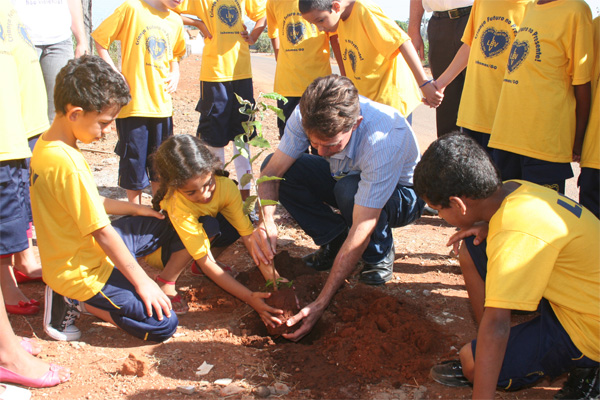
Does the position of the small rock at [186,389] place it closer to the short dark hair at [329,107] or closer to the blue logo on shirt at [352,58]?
the short dark hair at [329,107]

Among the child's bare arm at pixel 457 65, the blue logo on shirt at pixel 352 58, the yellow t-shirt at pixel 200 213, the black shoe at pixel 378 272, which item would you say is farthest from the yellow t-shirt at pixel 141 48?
the child's bare arm at pixel 457 65

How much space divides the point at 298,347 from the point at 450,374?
0.77 m

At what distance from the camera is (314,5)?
3.44m

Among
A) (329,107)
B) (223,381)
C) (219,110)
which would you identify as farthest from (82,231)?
(219,110)

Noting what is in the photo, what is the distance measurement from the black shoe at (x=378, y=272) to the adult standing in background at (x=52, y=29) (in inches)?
103

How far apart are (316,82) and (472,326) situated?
1.57 metres

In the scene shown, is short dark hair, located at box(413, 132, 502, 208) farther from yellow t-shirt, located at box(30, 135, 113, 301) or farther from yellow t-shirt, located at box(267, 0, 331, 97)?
yellow t-shirt, located at box(267, 0, 331, 97)

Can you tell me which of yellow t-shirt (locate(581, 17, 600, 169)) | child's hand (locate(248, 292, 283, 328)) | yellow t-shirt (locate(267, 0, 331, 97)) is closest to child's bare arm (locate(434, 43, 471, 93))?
yellow t-shirt (locate(581, 17, 600, 169))

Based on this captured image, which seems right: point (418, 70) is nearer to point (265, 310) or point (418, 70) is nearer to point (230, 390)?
point (265, 310)

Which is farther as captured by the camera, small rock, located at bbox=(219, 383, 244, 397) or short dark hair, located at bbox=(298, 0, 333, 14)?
short dark hair, located at bbox=(298, 0, 333, 14)

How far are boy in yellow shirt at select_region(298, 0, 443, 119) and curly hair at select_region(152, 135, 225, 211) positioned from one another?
4.46 feet

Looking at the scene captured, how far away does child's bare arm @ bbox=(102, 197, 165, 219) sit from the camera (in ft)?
9.70

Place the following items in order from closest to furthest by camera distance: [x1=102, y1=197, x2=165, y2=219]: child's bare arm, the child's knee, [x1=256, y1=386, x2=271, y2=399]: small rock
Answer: the child's knee
[x1=256, y1=386, x2=271, y2=399]: small rock
[x1=102, y1=197, x2=165, y2=219]: child's bare arm

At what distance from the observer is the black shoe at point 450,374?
225 centimetres
